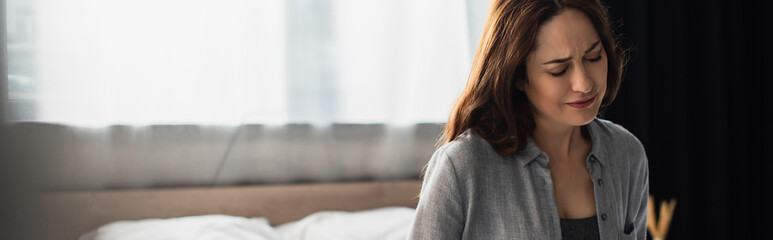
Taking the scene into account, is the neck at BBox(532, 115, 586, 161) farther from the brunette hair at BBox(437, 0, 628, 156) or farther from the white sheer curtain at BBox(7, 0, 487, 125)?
the white sheer curtain at BBox(7, 0, 487, 125)

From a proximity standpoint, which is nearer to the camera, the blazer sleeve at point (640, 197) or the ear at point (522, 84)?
the ear at point (522, 84)

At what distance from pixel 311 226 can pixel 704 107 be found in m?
1.81

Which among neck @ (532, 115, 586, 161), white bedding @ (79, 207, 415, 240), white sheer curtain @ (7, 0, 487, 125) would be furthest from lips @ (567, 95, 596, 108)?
white sheer curtain @ (7, 0, 487, 125)

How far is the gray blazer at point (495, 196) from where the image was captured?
771 mm

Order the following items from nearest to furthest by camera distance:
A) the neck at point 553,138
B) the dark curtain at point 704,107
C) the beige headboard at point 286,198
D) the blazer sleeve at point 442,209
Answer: the blazer sleeve at point 442,209, the neck at point 553,138, the beige headboard at point 286,198, the dark curtain at point 704,107

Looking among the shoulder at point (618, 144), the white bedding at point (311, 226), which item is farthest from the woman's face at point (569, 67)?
the white bedding at point (311, 226)

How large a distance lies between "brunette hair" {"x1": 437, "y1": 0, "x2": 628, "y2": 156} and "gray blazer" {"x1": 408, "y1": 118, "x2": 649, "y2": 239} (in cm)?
3

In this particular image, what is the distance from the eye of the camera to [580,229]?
83 centimetres

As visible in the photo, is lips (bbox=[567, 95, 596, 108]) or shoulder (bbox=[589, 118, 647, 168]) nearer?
lips (bbox=[567, 95, 596, 108])

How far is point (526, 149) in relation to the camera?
0.84 m

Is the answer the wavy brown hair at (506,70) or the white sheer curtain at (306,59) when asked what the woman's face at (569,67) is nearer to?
the wavy brown hair at (506,70)

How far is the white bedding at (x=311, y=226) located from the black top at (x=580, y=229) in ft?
2.70

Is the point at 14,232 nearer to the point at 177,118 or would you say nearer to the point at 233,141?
the point at 177,118

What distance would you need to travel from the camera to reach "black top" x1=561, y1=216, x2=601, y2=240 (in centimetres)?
82
